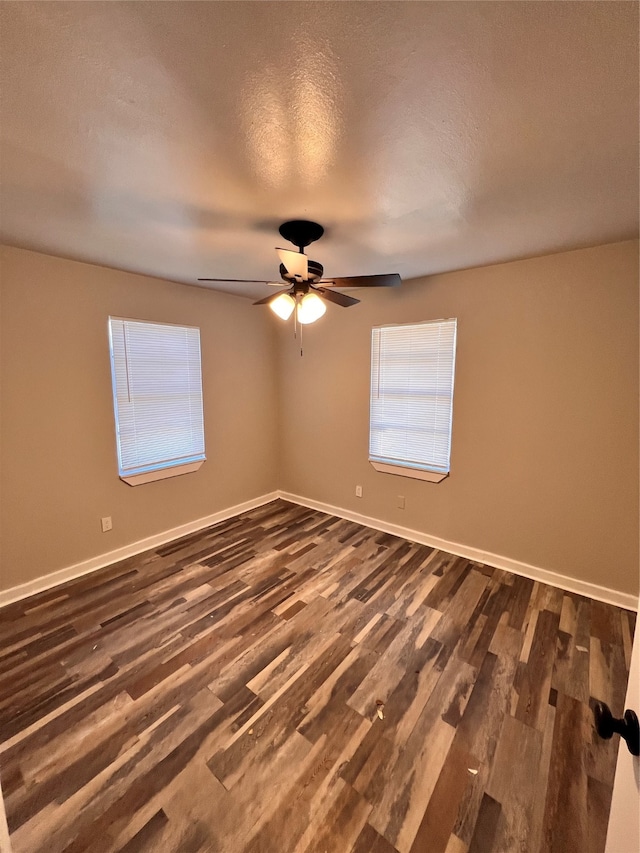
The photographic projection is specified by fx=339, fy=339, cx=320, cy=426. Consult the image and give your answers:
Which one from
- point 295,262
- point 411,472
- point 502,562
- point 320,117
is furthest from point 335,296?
point 502,562

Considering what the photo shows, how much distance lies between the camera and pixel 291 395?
13.9 feet

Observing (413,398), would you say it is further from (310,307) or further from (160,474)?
(160,474)

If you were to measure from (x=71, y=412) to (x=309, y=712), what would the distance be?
266 cm

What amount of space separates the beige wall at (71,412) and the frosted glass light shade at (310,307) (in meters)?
1.77

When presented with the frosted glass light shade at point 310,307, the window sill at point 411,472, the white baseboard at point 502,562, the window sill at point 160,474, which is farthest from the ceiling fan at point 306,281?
the white baseboard at point 502,562

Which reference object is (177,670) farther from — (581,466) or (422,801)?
(581,466)

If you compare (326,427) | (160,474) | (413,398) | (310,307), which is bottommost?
(160,474)

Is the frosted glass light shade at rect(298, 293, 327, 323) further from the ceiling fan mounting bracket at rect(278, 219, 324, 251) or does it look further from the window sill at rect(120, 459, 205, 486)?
the window sill at rect(120, 459, 205, 486)

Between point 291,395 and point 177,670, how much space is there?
116 inches

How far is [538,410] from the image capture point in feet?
8.64

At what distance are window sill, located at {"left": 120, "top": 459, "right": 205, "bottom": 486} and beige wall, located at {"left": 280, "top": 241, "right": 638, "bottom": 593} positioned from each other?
1941 millimetres

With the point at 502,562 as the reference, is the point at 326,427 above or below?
above

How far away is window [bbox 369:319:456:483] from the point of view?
309cm

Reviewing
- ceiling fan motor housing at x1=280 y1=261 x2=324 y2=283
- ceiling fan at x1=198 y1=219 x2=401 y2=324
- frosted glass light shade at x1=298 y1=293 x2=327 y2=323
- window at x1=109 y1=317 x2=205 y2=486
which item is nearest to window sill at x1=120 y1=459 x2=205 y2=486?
window at x1=109 y1=317 x2=205 y2=486
